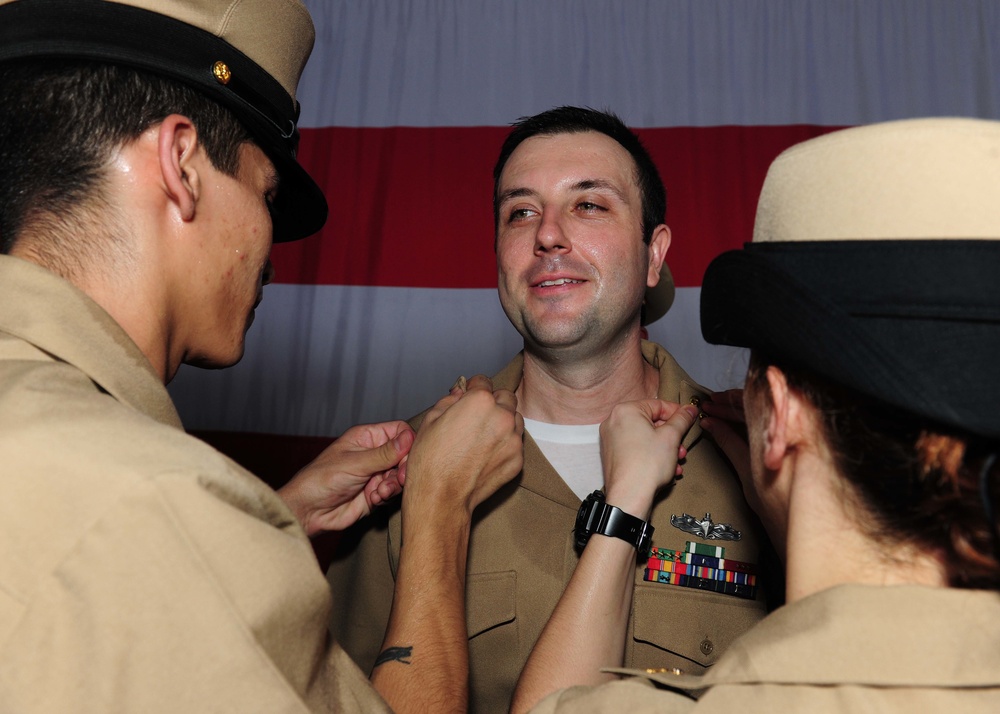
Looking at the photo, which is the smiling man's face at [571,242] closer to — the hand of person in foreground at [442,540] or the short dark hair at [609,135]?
the short dark hair at [609,135]

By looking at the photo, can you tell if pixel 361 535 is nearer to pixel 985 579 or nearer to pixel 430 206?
pixel 985 579

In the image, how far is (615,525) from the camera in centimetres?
135

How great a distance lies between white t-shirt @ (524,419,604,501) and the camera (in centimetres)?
176

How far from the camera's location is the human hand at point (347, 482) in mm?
1624

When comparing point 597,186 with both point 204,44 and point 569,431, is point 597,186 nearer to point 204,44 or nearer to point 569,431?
point 569,431

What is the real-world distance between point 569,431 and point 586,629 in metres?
0.61

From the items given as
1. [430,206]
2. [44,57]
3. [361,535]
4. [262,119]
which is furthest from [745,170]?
[44,57]

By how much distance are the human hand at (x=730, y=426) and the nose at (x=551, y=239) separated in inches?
16.6

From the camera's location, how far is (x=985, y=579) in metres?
0.80

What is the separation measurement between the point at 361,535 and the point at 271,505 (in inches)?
37.6

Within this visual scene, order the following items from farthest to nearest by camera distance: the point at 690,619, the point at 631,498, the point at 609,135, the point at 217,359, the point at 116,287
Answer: the point at 609,135 → the point at 690,619 → the point at 631,498 → the point at 217,359 → the point at 116,287

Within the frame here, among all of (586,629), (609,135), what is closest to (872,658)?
(586,629)

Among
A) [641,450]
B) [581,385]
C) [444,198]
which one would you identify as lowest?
[641,450]

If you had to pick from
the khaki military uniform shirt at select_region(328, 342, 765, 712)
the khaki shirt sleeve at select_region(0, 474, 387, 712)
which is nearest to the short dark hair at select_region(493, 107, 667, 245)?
the khaki military uniform shirt at select_region(328, 342, 765, 712)
